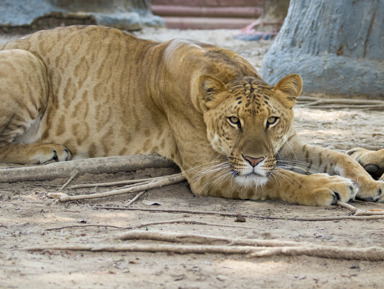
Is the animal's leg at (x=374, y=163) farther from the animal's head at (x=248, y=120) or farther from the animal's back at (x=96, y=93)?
the animal's back at (x=96, y=93)

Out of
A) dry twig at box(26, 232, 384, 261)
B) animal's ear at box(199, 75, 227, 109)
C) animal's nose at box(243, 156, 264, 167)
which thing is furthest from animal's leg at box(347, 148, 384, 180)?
dry twig at box(26, 232, 384, 261)

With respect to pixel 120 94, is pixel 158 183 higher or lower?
lower

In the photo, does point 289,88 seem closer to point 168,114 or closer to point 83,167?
point 168,114

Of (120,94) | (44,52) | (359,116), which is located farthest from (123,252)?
(359,116)

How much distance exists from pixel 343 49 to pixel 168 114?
4.21 metres

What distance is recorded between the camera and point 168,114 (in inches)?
213

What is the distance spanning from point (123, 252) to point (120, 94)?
2.52m

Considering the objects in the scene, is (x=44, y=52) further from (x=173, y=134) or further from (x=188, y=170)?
(x=188, y=170)

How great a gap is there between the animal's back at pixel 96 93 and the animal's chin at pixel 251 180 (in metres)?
1.20

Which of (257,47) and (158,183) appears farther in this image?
(257,47)

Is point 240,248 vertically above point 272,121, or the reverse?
point 272,121

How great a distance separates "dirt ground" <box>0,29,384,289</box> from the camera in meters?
3.08

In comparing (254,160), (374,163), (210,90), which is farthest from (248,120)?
(374,163)

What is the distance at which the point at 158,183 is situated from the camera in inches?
200
